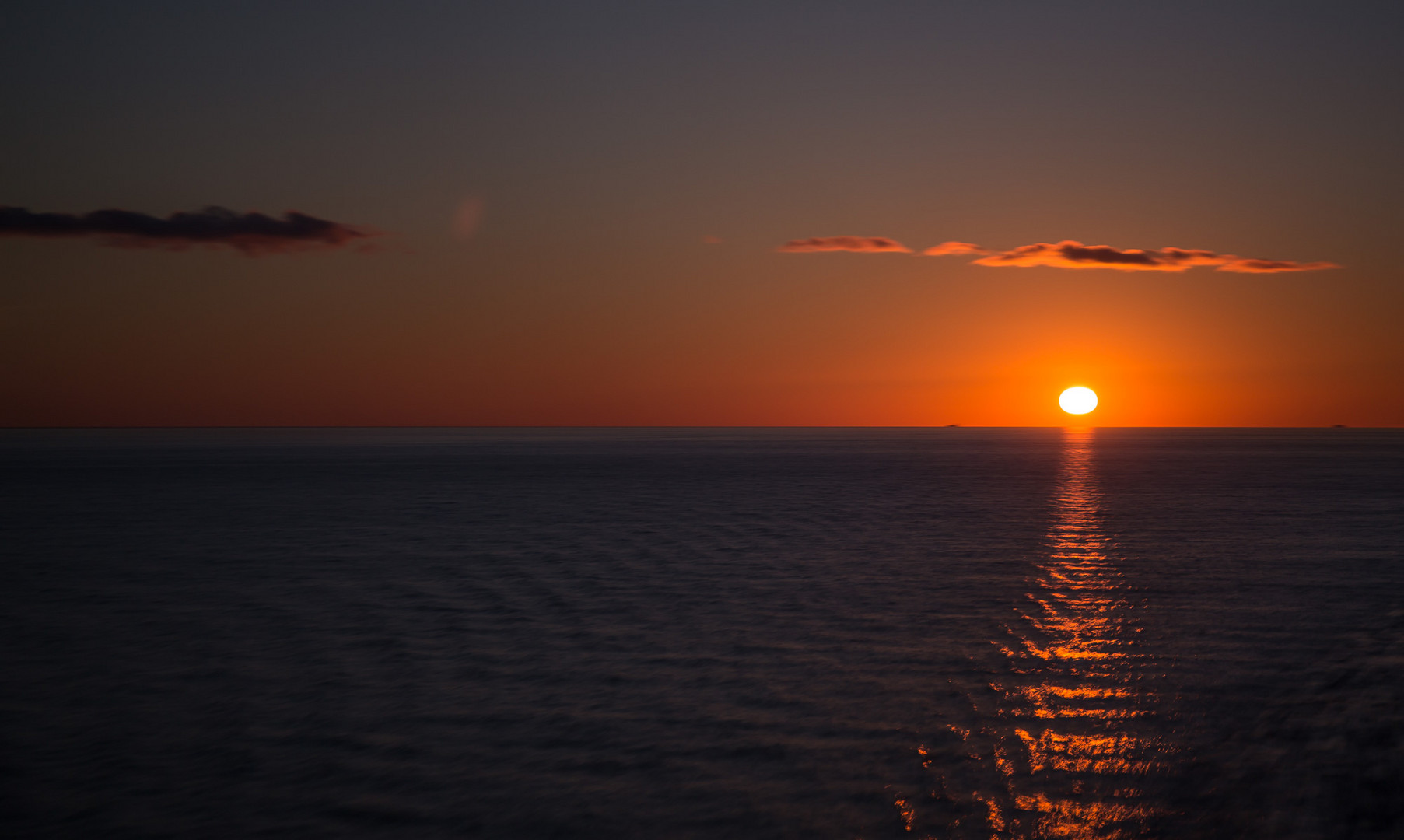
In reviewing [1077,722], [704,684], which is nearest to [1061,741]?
[1077,722]

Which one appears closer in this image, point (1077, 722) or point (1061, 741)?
point (1061, 741)

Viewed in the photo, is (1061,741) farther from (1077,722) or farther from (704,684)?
(704,684)

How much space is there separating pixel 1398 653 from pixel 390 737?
12.5 meters

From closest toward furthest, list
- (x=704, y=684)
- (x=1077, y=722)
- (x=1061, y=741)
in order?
(x=1061, y=741)
(x=1077, y=722)
(x=704, y=684)

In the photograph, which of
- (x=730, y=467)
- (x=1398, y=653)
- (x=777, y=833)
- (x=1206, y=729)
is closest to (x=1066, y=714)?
(x=1206, y=729)

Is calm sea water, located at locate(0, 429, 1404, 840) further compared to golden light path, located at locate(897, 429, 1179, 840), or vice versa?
calm sea water, located at locate(0, 429, 1404, 840)

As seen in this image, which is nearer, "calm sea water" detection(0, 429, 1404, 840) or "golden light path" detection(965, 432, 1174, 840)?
"golden light path" detection(965, 432, 1174, 840)

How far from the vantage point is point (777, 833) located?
22.1 feet

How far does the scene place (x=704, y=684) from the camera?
1062 centimetres

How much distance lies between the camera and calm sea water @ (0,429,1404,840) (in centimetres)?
722

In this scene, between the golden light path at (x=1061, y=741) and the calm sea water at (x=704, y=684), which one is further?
the calm sea water at (x=704, y=684)

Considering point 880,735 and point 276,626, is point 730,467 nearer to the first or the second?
point 276,626

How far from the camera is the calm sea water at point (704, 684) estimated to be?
23.7 feet

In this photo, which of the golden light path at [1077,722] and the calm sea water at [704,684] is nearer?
the golden light path at [1077,722]
